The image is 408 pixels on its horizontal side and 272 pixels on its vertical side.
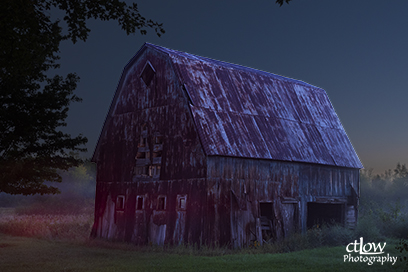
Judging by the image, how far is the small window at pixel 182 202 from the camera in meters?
22.7

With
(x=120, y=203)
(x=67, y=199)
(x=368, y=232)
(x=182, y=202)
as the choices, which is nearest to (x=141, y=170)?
(x=120, y=203)

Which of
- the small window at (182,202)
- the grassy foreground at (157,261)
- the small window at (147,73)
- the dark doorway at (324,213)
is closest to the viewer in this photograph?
the grassy foreground at (157,261)

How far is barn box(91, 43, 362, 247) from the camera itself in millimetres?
22375

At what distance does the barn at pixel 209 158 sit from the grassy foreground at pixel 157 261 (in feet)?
10.0

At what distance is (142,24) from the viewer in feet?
51.0

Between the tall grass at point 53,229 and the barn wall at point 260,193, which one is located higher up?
the barn wall at point 260,193

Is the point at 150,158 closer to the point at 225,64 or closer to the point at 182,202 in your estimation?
the point at 182,202

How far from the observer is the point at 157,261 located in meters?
17.4

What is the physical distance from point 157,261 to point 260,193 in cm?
780

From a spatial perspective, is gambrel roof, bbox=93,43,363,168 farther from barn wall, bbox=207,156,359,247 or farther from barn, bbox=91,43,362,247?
barn wall, bbox=207,156,359,247

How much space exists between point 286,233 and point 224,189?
14.9ft

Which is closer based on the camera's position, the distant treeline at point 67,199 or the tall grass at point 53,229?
the tall grass at point 53,229

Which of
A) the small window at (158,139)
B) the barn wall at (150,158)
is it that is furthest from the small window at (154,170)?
the small window at (158,139)

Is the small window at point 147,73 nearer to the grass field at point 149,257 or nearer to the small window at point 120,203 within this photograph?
the small window at point 120,203
